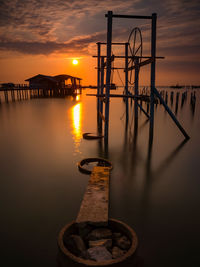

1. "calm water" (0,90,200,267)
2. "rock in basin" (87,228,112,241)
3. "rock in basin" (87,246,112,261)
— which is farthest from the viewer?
"calm water" (0,90,200,267)

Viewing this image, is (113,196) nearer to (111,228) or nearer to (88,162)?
(111,228)

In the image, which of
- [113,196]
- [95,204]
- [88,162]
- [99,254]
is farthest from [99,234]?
[88,162]

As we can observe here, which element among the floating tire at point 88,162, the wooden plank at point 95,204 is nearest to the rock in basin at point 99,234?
the wooden plank at point 95,204

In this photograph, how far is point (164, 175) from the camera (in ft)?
22.1

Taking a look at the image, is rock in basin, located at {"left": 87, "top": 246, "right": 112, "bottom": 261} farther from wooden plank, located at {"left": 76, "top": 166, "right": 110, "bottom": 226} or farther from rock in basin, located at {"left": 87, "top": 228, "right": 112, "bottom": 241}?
wooden plank, located at {"left": 76, "top": 166, "right": 110, "bottom": 226}

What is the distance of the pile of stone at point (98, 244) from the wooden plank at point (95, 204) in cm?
16

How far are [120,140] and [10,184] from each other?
22.7 ft

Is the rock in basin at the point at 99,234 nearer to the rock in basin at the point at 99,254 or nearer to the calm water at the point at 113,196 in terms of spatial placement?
the rock in basin at the point at 99,254

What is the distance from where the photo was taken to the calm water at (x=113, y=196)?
3.47m

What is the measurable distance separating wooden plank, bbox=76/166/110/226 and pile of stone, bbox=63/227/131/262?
0.16 m

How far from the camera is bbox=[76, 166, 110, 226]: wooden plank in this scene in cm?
330

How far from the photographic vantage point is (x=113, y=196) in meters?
5.20

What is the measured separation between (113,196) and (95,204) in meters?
1.49

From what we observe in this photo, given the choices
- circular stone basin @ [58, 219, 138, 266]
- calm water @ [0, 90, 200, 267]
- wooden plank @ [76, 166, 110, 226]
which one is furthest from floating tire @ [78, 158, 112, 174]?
circular stone basin @ [58, 219, 138, 266]
